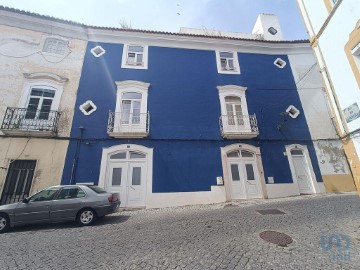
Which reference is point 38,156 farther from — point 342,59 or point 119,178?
point 342,59

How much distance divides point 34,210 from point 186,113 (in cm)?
862

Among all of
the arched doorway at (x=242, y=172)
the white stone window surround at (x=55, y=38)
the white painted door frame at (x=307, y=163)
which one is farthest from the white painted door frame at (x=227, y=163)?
the white stone window surround at (x=55, y=38)

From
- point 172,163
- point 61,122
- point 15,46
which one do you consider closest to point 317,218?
point 172,163

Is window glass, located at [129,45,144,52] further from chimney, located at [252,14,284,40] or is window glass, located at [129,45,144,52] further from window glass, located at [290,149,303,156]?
window glass, located at [290,149,303,156]

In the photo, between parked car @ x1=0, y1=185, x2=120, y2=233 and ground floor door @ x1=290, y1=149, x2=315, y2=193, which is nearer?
parked car @ x1=0, y1=185, x2=120, y2=233

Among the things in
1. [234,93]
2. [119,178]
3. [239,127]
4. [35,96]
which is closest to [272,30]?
[234,93]

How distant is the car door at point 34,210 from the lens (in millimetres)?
6492

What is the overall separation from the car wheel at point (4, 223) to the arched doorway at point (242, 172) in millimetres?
9668

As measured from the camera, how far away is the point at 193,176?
416 inches

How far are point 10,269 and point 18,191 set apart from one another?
719 cm

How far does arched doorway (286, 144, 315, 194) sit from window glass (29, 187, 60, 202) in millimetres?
12572

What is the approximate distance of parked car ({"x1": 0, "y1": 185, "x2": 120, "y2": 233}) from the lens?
21.3 feet

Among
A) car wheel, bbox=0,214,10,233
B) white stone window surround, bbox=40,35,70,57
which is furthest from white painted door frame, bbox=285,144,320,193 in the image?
white stone window surround, bbox=40,35,70,57

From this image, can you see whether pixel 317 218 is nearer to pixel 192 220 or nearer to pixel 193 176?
pixel 192 220
